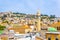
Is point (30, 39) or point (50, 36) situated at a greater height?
point (50, 36)

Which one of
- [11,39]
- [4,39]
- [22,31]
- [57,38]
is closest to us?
[57,38]

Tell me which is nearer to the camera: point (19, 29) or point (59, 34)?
point (59, 34)

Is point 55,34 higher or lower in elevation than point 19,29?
higher

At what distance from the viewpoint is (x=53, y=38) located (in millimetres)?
14711

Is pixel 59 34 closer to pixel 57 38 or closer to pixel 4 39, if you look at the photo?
pixel 57 38

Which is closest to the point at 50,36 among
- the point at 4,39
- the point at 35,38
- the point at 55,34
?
the point at 55,34

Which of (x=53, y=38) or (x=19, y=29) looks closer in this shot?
(x=53, y=38)

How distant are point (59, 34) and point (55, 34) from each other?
24cm

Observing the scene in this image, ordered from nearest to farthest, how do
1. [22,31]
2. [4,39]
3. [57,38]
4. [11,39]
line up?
[57,38] < [4,39] < [11,39] < [22,31]

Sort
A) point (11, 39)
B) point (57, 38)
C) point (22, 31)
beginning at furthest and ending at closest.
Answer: point (22, 31), point (11, 39), point (57, 38)

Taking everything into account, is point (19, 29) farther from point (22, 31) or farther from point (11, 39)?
point (11, 39)

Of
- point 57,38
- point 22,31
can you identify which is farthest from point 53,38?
point 22,31

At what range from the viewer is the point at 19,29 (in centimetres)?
3434

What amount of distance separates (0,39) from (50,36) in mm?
4479
